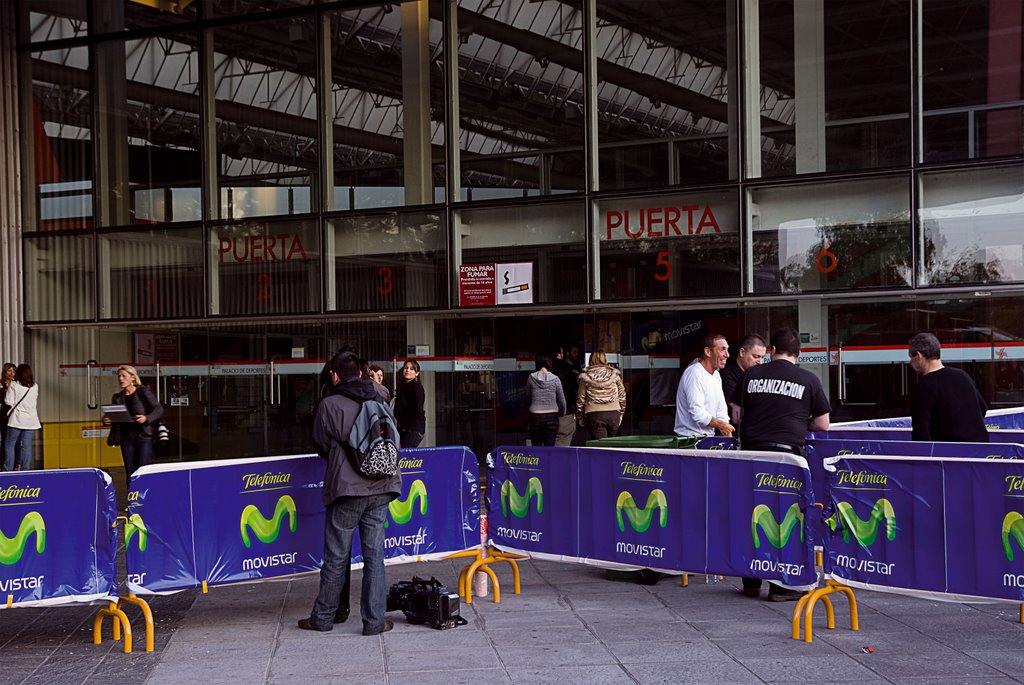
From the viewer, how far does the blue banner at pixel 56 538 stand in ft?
22.0

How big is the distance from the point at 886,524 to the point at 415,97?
1049cm

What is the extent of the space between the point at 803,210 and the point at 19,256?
39.1 feet

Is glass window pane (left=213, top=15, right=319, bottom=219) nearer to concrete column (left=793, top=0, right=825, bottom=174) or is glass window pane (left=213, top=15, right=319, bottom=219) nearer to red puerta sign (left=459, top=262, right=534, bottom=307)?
red puerta sign (left=459, top=262, right=534, bottom=307)

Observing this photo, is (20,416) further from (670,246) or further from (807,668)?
(807,668)

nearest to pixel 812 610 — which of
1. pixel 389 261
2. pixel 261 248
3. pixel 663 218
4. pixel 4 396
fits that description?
pixel 663 218

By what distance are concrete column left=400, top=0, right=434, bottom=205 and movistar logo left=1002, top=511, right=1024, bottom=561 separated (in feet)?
33.5

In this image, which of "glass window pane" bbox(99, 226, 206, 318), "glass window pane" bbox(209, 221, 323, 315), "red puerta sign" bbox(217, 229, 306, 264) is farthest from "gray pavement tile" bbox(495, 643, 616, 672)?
"glass window pane" bbox(99, 226, 206, 318)

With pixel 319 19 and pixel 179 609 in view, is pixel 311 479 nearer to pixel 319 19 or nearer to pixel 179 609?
pixel 179 609

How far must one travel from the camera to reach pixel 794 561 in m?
6.88

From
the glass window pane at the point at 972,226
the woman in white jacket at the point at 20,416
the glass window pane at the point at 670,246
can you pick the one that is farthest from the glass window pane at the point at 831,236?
the woman in white jacket at the point at 20,416

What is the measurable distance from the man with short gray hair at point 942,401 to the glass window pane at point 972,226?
4546 mm

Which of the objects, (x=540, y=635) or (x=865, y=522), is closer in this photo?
(x=865, y=522)

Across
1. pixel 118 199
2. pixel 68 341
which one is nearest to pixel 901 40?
pixel 118 199

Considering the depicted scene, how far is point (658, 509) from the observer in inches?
A: 296
